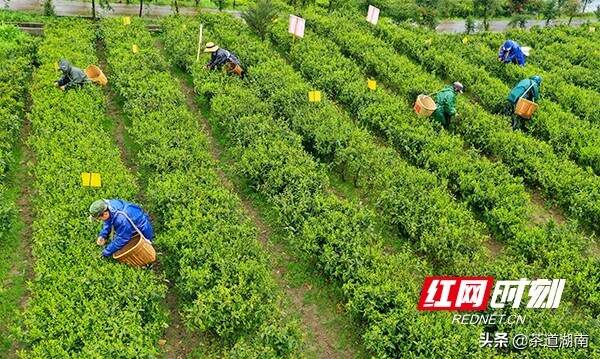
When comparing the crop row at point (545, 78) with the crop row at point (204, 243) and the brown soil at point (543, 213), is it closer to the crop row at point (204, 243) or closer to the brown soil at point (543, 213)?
the brown soil at point (543, 213)

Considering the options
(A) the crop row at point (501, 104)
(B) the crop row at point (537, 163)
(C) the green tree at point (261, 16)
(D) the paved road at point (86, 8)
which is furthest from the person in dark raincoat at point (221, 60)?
(D) the paved road at point (86, 8)

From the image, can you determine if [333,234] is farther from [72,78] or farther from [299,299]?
[72,78]

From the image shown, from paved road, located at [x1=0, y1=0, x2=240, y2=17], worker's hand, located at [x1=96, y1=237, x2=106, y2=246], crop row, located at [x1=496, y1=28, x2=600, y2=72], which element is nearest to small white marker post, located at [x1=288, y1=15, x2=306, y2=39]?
crop row, located at [x1=496, y1=28, x2=600, y2=72]

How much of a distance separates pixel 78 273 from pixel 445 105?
1058 cm

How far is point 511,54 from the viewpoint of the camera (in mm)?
19406

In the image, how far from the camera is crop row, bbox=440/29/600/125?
55.0 ft

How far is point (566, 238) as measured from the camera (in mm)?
10195

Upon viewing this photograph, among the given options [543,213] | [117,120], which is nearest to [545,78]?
[543,213]

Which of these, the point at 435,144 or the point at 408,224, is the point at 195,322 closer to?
the point at 408,224

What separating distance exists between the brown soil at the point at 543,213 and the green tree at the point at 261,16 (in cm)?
1267

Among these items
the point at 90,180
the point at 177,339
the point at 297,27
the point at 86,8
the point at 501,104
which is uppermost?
the point at 297,27

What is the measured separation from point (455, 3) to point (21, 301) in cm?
3293

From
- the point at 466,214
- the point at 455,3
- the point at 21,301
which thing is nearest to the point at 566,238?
the point at 466,214

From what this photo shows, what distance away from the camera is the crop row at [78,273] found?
734 cm
